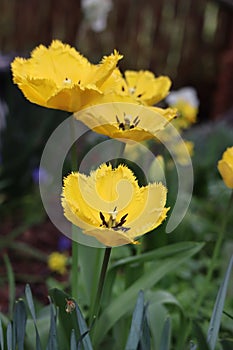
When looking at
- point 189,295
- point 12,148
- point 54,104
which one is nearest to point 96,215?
point 54,104

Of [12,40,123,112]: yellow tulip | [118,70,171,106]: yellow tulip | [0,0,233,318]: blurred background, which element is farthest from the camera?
[0,0,233,318]: blurred background

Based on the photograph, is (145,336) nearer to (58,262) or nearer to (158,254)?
(158,254)

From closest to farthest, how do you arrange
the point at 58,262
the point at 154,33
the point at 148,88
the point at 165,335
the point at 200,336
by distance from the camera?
the point at 200,336 → the point at 165,335 → the point at 148,88 → the point at 58,262 → the point at 154,33

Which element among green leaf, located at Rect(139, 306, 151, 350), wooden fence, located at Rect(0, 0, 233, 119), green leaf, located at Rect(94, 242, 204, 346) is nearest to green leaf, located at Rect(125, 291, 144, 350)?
green leaf, located at Rect(139, 306, 151, 350)

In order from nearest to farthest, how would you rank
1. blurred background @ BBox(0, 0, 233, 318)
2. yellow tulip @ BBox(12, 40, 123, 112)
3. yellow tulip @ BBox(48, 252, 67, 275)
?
yellow tulip @ BBox(12, 40, 123, 112)
yellow tulip @ BBox(48, 252, 67, 275)
blurred background @ BBox(0, 0, 233, 318)

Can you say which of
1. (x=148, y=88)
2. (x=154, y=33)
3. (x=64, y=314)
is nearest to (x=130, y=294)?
(x=64, y=314)

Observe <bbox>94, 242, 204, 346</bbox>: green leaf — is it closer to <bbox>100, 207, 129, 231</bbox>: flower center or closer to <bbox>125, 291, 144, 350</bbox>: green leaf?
<bbox>125, 291, 144, 350</bbox>: green leaf

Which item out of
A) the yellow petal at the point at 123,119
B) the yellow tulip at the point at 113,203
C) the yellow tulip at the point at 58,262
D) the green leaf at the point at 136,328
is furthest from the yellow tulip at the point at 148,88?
the yellow tulip at the point at 58,262

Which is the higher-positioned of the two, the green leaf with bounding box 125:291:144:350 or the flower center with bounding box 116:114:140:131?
the flower center with bounding box 116:114:140:131
